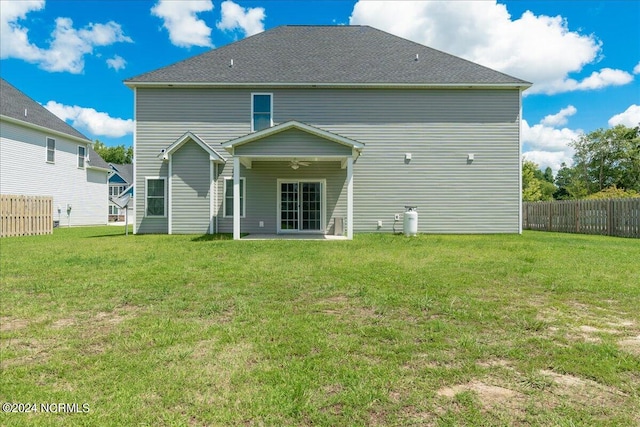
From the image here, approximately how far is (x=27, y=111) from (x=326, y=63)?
17702 millimetres

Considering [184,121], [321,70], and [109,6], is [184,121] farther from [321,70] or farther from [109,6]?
[109,6]

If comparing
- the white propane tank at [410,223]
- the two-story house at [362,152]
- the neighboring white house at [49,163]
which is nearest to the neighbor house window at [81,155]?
the neighboring white house at [49,163]

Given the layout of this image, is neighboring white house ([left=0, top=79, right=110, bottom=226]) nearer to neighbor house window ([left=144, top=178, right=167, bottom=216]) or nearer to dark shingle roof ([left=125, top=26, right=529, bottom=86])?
neighbor house window ([left=144, top=178, right=167, bottom=216])

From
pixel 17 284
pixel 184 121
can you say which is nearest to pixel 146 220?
pixel 184 121

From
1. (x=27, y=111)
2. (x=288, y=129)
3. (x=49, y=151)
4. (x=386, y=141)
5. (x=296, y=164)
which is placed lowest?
(x=296, y=164)

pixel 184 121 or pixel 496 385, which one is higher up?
pixel 184 121

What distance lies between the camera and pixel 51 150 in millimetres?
20875

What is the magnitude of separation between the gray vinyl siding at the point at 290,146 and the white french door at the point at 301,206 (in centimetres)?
299

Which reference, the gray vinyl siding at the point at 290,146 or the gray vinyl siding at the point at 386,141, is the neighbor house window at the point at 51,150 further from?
the gray vinyl siding at the point at 290,146

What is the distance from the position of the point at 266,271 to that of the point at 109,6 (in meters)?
16.5

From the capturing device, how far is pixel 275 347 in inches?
118

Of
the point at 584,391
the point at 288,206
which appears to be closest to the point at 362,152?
the point at 288,206

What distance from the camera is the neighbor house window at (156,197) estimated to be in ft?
46.5

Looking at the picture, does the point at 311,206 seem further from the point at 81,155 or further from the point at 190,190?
the point at 81,155
